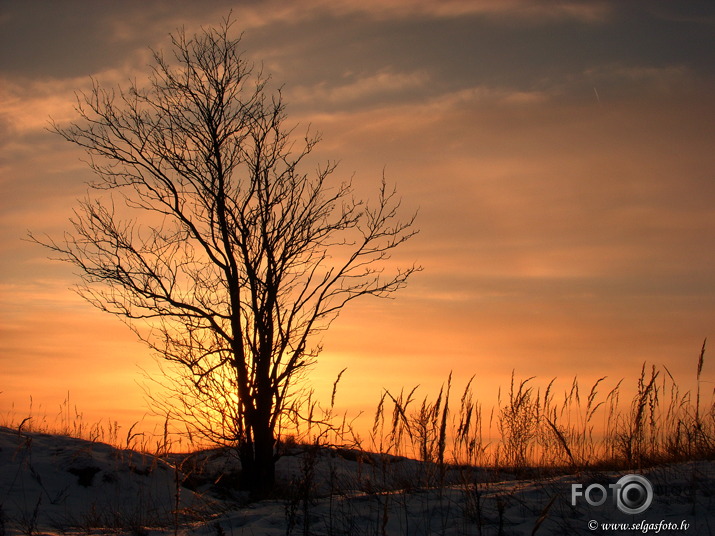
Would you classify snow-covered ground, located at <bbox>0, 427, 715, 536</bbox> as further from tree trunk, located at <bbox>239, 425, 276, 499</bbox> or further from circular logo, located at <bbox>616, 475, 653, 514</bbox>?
tree trunk, located at <bbox>239, 425, 276, 499</bbox>

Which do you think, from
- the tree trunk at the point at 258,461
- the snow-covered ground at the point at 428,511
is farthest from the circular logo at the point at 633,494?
the tree trunk at the point at 258,461

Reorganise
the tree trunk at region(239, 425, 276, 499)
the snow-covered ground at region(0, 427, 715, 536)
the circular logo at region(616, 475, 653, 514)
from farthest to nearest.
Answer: the tree trunk at region(239, 425, 276, 499) → the circular logo at region(616, 475, 653, 514) → the snow-covered ground at region(0, 427, 715, 536)

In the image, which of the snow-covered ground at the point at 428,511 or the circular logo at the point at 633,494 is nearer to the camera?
the snow-covered ground at the point at 428,511

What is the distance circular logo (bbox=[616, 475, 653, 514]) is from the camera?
4.36 m

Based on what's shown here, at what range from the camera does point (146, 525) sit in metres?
4.88

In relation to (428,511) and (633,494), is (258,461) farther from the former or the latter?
(633,494)

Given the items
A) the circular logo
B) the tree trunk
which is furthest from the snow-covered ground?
the tree trunk

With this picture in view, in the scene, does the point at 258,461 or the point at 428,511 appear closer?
the point at 428,511

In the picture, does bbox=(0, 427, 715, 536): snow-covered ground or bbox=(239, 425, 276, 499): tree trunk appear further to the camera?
bbox=(239, 425, 276, 499): tree trunk

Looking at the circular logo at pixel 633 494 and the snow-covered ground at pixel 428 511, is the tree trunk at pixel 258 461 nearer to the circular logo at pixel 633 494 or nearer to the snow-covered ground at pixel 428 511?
the snow-covered ground at pixel 428 511

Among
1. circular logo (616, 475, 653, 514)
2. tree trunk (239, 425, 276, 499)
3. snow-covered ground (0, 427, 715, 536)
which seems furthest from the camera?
tree trunk (239, 425, 276, 499)

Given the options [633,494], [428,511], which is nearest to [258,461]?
[428,511]

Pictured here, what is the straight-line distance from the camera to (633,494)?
4.57 m

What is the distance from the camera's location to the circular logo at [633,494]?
4355 mm
